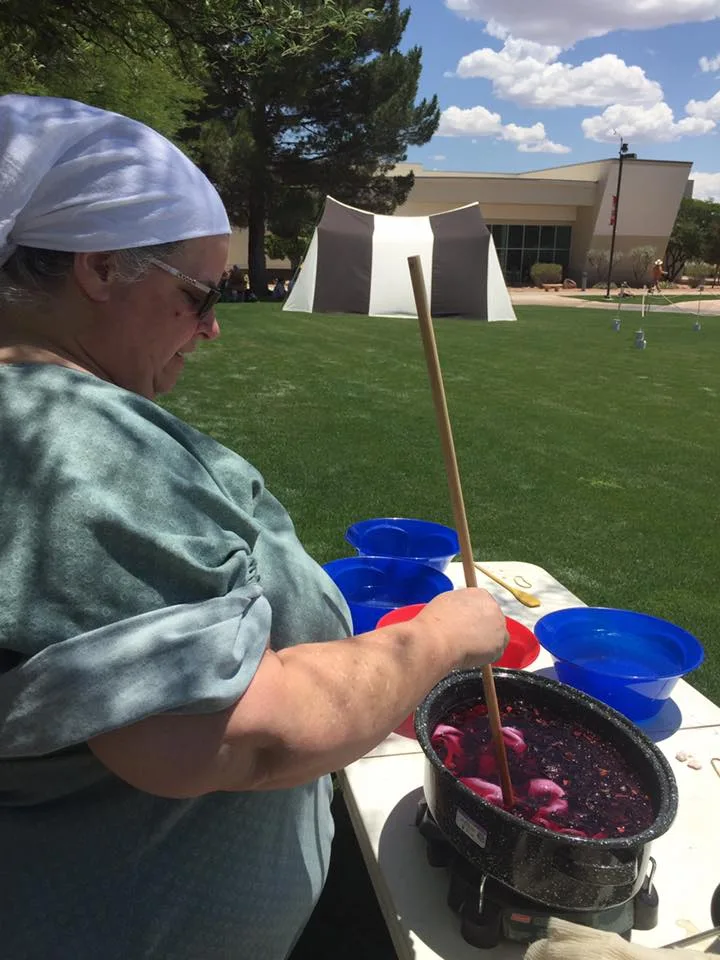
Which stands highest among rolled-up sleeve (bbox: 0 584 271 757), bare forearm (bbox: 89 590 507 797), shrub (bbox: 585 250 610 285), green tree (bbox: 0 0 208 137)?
shrub (bbox: 585 250 610 285)

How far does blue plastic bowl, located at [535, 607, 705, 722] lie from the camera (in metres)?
1.80

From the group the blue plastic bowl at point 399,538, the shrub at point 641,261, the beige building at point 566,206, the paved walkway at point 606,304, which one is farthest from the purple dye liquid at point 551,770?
A: the shrub at point 641,261

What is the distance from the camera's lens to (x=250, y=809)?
114 centimetres

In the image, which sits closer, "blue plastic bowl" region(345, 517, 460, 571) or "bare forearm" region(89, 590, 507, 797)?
"bare forearm" region(89, 590, 507, 797)

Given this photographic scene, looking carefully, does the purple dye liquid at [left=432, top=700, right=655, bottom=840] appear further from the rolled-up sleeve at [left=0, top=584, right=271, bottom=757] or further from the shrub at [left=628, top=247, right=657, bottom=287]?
the shrub at [left=628, top=247, right=657, bottom=287]

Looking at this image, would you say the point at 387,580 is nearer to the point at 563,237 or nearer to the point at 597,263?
the point at 597,263

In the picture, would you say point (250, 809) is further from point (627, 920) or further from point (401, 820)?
point (627, 920)

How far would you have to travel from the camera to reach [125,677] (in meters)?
0.80

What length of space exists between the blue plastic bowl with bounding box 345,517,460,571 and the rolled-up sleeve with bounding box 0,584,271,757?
172 cm

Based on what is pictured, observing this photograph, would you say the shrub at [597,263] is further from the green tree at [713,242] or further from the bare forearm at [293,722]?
the bare forearm at [293,722]

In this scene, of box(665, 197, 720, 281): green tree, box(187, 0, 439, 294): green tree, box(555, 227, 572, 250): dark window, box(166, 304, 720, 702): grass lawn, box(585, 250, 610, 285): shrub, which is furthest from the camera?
box(665, 197, 720, 281): green tree

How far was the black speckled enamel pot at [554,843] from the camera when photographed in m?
→ 1.14

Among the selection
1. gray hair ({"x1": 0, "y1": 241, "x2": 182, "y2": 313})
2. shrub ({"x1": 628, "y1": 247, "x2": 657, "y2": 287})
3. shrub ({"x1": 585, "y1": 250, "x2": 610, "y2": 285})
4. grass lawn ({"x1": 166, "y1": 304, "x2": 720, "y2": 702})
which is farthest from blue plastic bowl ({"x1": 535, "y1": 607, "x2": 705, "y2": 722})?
shrub ({"x1": 585, "y1": 250, "x2": 610, "y2": 285})

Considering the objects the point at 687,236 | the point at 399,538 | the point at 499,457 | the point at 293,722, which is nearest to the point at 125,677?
the point at 293,722
